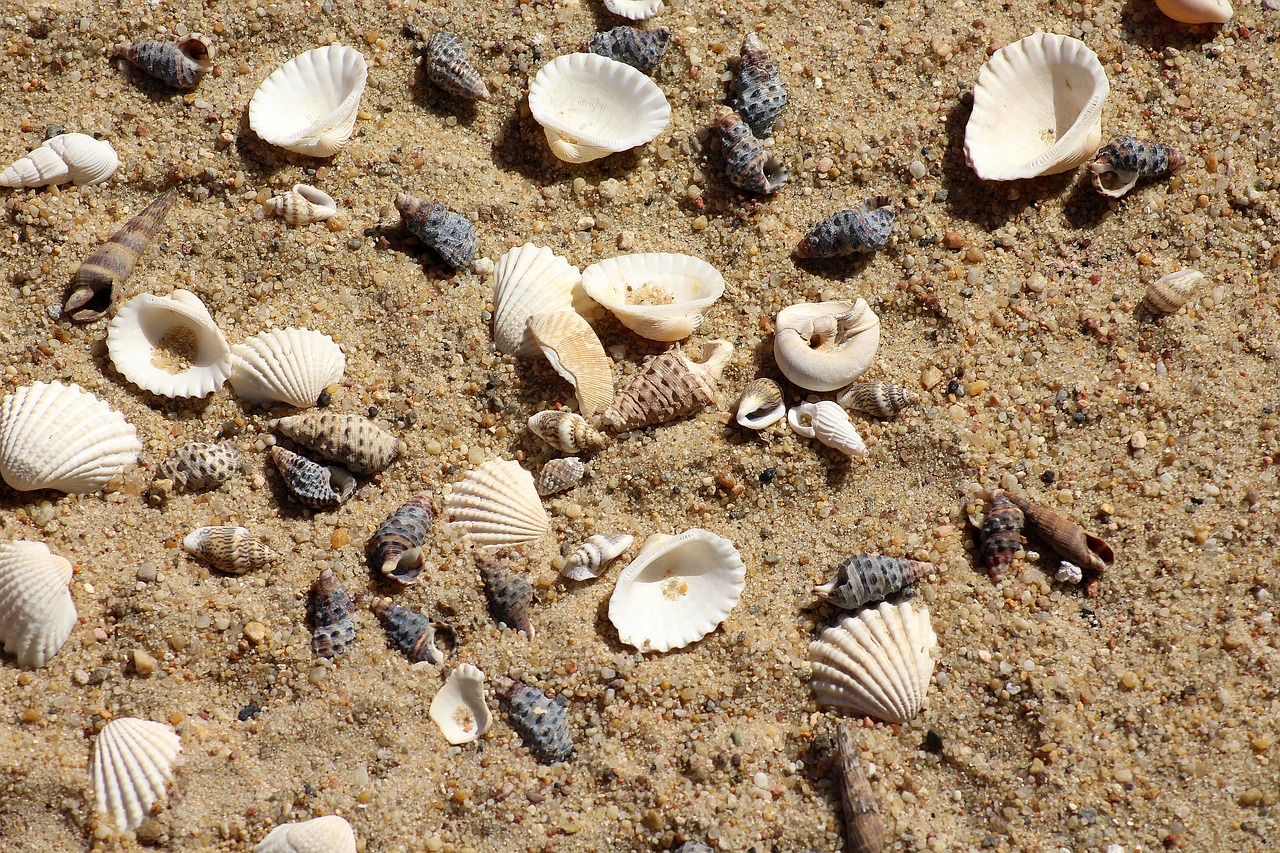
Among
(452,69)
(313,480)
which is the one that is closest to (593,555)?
(313,480)

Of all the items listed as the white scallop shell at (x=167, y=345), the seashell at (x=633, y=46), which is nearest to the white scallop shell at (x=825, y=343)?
the seashell at (x=633, y=46)

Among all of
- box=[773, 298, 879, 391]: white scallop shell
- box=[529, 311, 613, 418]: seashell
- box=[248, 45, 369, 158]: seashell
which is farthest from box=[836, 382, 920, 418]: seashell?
box=[248, 45, 369, 158]: seashell

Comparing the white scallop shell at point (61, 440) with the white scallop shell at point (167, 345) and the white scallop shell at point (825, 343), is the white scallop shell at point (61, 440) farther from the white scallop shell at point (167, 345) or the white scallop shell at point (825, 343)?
the white scallop shell at point (825, 343)

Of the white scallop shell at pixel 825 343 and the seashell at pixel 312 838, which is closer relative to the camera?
the seashell at pixel 312 838

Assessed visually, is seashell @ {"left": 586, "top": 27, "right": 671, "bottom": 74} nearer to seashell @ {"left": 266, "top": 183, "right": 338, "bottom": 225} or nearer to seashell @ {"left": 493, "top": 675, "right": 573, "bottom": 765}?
seashell @ {"left": 266, "top": 183, "right": 338, "bottom": 225}

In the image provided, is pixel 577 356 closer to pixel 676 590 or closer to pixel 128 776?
pixel 676 590

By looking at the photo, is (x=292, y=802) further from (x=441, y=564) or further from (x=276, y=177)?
(x=276, y=177)
